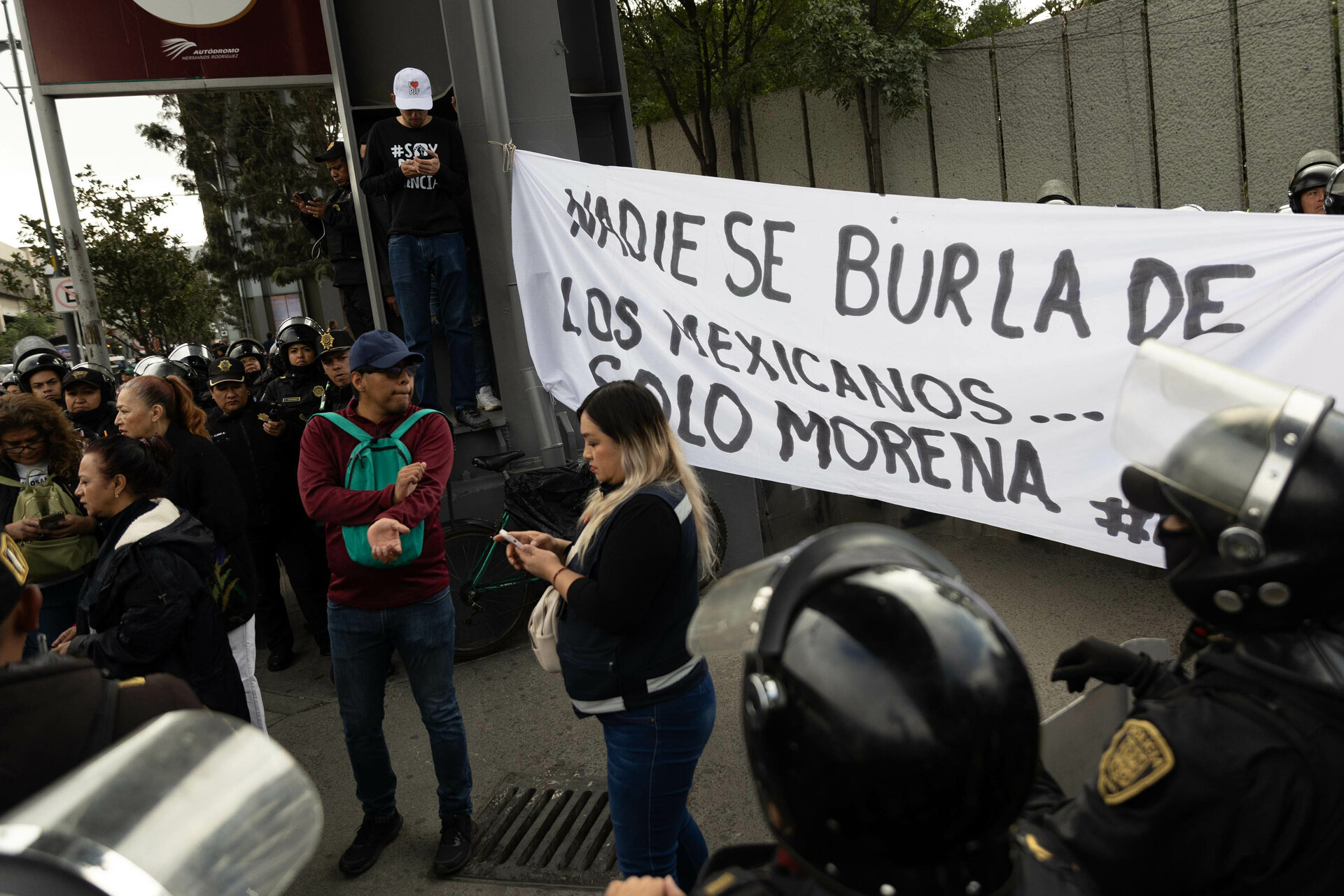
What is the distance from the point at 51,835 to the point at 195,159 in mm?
25354

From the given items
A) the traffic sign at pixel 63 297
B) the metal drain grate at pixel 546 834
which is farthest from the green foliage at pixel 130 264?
the metal drain grate at pixel 546 834

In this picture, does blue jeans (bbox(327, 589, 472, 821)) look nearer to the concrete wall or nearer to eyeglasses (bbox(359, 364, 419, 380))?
eyeglasses (bbox(359, 364, 419, 380))

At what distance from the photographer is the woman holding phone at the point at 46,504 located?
386 cm

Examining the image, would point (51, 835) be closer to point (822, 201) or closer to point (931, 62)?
point (822, 201)

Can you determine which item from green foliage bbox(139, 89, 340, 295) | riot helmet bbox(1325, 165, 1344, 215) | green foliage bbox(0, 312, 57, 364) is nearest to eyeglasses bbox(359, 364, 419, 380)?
riot helmet bbox(1325, 165, 1344, 215)

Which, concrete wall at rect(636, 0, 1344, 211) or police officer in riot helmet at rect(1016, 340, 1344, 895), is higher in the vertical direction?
concrete wall at rect(636, 0, 1344, 211)

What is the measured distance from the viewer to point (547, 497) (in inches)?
205

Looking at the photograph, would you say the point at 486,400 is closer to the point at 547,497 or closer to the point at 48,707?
the point at 547,497

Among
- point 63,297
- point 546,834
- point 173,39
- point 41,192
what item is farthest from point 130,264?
point 546,834

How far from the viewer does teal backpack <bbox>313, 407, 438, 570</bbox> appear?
3.47m

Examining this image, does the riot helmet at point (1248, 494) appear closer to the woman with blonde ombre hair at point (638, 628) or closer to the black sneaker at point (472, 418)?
the woman with blonde ombre hair at point (638, 628)

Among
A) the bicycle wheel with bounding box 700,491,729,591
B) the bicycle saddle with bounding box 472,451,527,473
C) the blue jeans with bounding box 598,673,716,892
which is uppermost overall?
the bicycle saddle with bounding box 472,451,527,473

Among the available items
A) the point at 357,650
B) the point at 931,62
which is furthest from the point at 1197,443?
the point at 931,62

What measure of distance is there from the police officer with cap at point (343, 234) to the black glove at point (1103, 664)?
598cm
